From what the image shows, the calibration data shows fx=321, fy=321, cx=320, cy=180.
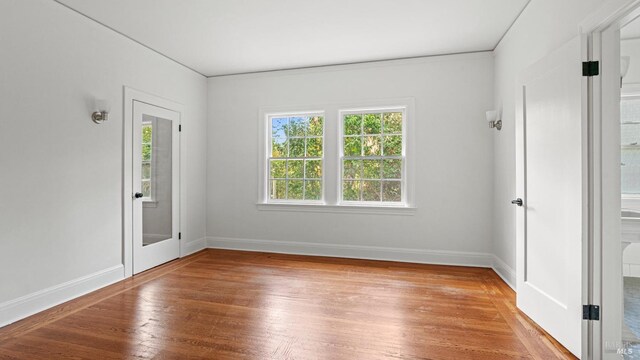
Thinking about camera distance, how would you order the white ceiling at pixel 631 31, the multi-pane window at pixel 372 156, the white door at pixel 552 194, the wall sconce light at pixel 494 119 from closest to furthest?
the white door at pixel 552 194 → the white ceiling at pixel 631 31 → the wall sconce light at pixel 494 119 → the multi-pane window at pixel 372 156

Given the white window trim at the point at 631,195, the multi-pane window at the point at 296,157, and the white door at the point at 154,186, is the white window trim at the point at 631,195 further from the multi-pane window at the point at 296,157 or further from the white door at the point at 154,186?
the white door at the point at 154,186

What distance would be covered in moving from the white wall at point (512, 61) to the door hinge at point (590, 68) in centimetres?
31

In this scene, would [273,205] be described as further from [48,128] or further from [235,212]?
[48,128]

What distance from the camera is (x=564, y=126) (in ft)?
6.99

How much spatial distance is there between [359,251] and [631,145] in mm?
3289

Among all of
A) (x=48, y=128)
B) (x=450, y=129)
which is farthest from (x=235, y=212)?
(x=450, y=129)

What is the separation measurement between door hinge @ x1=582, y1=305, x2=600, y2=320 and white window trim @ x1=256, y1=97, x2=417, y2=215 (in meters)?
2.34

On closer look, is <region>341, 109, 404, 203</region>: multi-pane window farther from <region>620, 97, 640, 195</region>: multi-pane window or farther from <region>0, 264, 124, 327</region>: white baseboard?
<region>0, 264, 124, 327</region>: white baseboard

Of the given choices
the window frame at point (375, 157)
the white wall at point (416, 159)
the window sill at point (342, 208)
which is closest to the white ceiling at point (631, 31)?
the white wall at point (416, 159)

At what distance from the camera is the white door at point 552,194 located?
6.65ft

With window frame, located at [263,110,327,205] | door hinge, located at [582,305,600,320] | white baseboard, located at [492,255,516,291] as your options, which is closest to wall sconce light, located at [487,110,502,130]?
white baseboard, located at [492,255,516,291]

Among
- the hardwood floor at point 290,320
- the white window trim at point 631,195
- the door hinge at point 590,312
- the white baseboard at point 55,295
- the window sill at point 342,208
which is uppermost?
the white window trim at point 631,195

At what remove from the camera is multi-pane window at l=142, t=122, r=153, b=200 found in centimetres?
389

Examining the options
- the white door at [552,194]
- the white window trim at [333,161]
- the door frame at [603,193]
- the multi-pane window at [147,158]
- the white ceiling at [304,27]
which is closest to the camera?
the door frame at [603,193]
